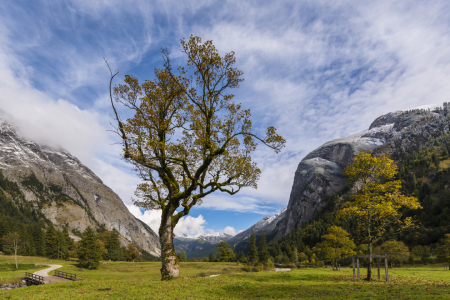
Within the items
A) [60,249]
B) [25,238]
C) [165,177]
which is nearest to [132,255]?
[60,249]

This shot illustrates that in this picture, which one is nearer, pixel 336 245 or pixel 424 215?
pixel 336 245

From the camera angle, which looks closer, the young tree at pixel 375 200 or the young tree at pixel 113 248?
the young tree at pixel 375 200

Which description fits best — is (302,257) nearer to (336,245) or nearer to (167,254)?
(336,245)

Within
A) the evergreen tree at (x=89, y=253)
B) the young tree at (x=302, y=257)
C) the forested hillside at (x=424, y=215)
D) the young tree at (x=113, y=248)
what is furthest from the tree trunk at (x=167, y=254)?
the young tree at (x=302, y=257)

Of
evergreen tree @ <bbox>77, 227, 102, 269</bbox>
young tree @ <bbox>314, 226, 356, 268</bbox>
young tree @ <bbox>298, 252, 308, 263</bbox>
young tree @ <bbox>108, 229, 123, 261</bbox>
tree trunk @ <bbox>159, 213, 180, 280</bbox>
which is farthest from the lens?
young tree @ <bbox>298, 252, 308, 263</bbox>

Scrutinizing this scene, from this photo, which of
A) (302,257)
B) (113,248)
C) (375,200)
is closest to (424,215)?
(302,257)

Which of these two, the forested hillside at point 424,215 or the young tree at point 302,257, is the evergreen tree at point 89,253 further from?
the young tree at point 302,257

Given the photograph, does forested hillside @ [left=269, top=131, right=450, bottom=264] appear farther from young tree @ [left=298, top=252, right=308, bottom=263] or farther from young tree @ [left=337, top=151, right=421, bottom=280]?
young tree @ [left=337, top=151, right=421, bottom=280]

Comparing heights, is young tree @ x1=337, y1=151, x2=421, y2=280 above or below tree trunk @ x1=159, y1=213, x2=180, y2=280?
above

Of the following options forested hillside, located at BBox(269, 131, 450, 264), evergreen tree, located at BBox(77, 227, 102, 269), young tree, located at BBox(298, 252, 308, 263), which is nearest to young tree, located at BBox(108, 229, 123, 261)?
evergreen tree, located at BBox(77, 227, 102, 269)

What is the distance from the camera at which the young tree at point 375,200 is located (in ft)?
71.6

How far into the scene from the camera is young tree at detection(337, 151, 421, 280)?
71.6ft

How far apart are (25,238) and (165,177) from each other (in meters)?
127

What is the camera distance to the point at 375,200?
2247cm
